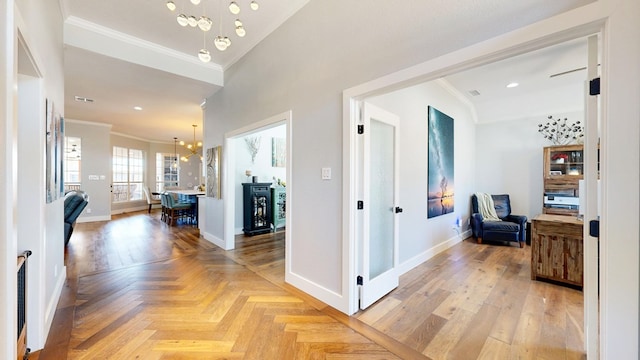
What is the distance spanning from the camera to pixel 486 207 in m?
5.12

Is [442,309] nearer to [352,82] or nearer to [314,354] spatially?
[314,354]

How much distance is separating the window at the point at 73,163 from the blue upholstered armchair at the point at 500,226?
32.7 feet

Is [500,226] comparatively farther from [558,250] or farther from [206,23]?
[206,23]

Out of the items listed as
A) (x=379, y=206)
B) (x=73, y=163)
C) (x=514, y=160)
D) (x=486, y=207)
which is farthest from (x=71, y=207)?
(x=514, y=160)

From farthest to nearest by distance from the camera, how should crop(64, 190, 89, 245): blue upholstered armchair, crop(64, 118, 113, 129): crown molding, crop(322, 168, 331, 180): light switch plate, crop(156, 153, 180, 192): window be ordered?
crop(156, 153, 180, 192): window < crop(64, 118, 113, 129): crown molding < crop(64, 190, 89, 245): blue upholstered armchair < crop(322, 168, 331, 180): light switch plate

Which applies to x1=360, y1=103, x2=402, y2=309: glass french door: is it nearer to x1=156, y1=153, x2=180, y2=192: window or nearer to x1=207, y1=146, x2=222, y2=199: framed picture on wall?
x1=207, y1=146, x2=222, y2=199: framed picture on wall

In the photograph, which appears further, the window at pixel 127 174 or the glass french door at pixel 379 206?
the window at pixel 127 174

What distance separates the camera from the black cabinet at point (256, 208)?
5.24 meters

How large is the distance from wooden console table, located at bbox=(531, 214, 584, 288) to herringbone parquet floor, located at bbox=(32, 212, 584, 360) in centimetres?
14

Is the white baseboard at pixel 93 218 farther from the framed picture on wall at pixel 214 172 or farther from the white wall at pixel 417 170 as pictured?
the white wall at pixel 417 170

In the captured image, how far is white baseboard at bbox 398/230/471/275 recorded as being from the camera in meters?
3.31

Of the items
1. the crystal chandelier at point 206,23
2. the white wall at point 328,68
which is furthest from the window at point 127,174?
the crystal chandelier at point 206,23

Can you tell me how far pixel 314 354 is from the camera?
177 cm

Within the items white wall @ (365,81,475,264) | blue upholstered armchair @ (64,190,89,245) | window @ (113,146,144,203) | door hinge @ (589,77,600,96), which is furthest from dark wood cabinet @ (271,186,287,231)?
window @ (113,146,144,203)
